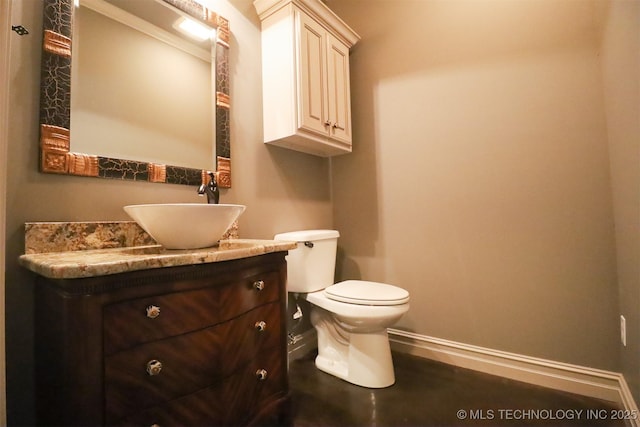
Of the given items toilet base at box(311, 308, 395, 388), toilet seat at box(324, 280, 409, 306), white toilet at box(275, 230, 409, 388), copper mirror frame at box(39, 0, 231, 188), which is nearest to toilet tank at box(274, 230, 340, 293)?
white toilet at box(275, 230, 409, 388)

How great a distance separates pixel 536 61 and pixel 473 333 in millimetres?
1574

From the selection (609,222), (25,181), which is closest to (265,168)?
(25,181)

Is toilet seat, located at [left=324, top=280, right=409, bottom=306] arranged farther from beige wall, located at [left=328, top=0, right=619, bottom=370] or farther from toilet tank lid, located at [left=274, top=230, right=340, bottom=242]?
beige wall, located at [left=328, top=0, right=619, bottom=370]

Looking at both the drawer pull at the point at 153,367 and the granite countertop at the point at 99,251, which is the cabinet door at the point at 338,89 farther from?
the drawer pull at the point at 153,367

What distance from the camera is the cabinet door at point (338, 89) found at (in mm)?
1792

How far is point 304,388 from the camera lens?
1444mm

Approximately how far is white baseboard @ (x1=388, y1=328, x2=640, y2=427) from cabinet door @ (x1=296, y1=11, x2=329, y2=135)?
150 cm

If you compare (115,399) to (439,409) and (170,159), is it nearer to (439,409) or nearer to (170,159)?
(170,159)

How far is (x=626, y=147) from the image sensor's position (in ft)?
3.52

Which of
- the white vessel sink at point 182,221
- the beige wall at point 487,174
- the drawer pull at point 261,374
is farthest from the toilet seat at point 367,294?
the white vessel sink at point 182,221

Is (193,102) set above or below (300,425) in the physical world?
above

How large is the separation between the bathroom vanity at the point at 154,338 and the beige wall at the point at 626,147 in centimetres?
136

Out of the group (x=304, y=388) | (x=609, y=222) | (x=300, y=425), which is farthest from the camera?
(x=304, y=388)

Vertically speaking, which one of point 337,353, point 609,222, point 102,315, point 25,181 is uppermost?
point 25,181
